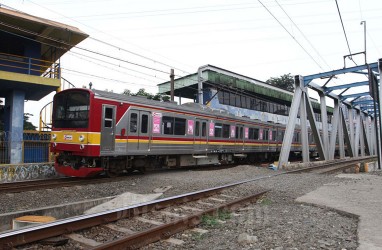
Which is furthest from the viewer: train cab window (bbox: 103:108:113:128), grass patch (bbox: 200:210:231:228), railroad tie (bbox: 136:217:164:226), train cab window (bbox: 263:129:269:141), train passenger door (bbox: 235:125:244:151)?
train cab window (bbox: 263:129:269:141)

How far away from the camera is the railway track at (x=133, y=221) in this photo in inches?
170

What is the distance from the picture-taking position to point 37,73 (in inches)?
704

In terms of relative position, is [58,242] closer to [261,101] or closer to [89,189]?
[89,189]

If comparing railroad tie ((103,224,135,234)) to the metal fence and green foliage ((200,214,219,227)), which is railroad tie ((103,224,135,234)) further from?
the metal fence

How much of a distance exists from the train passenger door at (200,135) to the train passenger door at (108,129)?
5.14 metres

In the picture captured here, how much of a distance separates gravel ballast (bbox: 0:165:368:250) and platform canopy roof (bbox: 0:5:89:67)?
847 centimetres

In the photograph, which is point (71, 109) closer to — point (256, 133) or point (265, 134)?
point (256, 133)

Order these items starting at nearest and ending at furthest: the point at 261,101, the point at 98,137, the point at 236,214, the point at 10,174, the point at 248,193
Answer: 1. the point at 236,214
2. the point at 248,193
3. the point at 98,137
4. the point at 10,174
5. the point at 261,101

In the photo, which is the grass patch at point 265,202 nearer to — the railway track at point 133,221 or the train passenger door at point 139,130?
the railway track at point 133,221

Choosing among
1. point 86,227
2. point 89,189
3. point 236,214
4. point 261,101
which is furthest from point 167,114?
point 261,101

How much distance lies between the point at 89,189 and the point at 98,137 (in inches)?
80.8

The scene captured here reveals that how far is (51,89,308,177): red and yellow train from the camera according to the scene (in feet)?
35.4

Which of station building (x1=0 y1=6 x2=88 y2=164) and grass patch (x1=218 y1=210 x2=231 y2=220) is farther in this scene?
station building (x1=0 y1=6 x2=88 y2=164)

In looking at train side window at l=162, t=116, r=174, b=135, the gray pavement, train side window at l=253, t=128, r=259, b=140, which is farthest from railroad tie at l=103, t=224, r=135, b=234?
train side window at l=253, t=128, r=259, b=140
